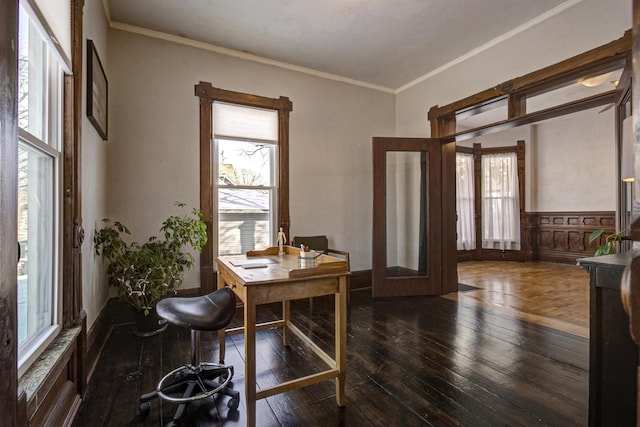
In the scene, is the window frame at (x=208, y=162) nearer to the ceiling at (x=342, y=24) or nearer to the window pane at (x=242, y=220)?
the window pane at (x=242, y=220)

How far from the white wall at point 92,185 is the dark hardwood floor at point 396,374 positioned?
486 millimetres

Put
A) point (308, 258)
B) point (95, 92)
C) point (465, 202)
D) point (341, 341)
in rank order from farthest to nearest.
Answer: point (465, 202) → point (95, 92) → point (308, 258) → point (341, 341)

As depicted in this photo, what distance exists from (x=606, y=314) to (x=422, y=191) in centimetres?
312

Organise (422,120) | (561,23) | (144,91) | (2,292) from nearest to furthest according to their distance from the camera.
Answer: (2,292)
(561,23)
(144,91)
(422,120)

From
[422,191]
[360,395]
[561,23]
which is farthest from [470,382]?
[561,23]

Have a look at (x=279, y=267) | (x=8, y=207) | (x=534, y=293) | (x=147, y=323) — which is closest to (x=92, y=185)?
(x=147, y=323)

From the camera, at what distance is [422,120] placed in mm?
4602

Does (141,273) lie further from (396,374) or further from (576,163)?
(576,163)

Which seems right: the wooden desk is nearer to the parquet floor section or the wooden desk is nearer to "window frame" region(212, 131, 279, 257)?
"window frame" region(212, 131, 279, 257)

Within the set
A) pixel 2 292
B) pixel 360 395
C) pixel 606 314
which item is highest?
pixel 2 292

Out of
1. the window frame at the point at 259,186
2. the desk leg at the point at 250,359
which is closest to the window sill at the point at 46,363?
the desk leg at the point at 250,359

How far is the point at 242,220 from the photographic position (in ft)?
13.0

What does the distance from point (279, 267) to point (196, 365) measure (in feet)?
2.59

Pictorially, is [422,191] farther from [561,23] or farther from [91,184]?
[91,184]
